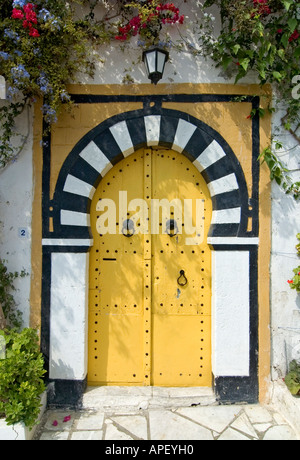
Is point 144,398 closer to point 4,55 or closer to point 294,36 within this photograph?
point 4,55

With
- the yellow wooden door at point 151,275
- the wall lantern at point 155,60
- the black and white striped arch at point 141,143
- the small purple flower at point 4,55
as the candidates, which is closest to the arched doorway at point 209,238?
the black and white striped arch at point 141,143

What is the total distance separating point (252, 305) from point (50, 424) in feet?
7.02

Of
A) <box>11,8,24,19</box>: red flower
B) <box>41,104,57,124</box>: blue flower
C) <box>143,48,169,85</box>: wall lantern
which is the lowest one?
<box>41,104,57,124</box>: blue flower

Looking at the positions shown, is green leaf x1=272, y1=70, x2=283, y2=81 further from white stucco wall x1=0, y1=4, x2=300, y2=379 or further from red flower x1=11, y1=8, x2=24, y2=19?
red flower x1=11, y1=8, x2=24, y2=19

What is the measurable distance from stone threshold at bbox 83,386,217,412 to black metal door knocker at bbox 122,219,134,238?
153 centimetres

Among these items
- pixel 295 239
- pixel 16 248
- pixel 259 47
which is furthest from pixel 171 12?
pixel 16 248

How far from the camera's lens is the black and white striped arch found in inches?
139

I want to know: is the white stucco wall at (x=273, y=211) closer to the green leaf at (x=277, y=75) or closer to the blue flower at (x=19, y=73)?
the green leaf at (x=277, y=75)

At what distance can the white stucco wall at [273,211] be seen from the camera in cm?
355

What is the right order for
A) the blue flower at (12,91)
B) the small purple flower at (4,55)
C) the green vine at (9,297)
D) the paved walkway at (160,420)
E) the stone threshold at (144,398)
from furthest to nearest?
the green vine at (9,297) → the stone threshold at (144,398) → the blue flower at (12,91) → the small purple flower at (4,55) → the paved walkway at (160,420)

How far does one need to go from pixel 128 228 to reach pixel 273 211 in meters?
1.45

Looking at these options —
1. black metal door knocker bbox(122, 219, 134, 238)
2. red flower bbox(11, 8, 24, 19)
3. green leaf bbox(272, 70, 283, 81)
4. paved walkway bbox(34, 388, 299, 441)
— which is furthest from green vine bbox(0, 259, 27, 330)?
green leaf bbox(272, 70, 283, 81)
